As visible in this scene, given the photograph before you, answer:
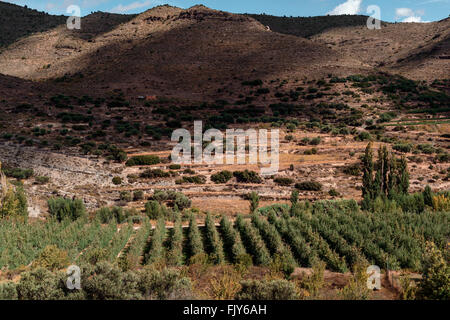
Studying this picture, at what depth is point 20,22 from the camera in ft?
318

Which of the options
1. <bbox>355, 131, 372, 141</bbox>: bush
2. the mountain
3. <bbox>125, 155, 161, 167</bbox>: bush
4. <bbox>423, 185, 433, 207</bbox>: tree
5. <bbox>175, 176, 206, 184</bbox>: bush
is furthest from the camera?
the mountain

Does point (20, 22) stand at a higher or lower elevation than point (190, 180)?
higher

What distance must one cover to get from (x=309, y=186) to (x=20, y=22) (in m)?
102

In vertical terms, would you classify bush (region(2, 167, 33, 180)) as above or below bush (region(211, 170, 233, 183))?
above

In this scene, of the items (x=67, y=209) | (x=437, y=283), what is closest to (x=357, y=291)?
(x=437, y=283)

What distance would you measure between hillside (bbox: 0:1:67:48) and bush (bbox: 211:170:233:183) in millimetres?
81713

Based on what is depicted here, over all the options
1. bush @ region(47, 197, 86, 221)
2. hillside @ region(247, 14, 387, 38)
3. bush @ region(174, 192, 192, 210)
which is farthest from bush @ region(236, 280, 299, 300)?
hillside @ region(247, 14, 387, 38)

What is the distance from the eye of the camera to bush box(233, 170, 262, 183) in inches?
1334

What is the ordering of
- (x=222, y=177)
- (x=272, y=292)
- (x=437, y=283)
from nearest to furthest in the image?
(x=272, y=292), (x=437, y=283), (x=222, y=177)

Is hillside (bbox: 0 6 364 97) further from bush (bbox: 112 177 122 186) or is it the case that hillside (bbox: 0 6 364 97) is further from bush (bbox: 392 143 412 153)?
bush (bbox: 112 177 122 186)

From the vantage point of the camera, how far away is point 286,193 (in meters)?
32.0

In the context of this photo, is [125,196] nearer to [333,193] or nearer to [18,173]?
[18,173]

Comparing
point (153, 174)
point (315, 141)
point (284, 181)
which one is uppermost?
point (315, 141)

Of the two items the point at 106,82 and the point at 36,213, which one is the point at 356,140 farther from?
the point at 106,82
